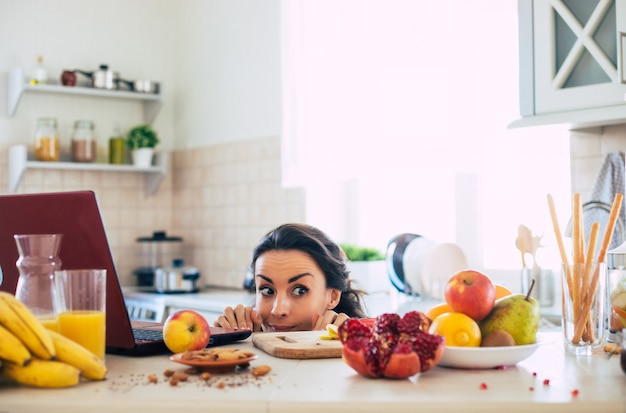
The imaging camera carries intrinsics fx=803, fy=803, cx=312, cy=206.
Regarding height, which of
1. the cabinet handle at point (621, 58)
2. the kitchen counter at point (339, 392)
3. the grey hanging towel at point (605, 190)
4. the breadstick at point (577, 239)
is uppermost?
the cabinet handle at point (621, 58)

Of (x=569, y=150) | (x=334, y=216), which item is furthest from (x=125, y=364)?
(x=334, y=216)

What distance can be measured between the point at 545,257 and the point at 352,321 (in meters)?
2.07

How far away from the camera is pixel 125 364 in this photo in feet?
4.96

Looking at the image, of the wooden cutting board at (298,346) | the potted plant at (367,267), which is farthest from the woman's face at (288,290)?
the potted plant at (367,267)

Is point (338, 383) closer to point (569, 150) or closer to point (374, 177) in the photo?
point (569, 150)

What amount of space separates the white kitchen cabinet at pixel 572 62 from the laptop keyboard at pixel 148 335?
1.58 meters

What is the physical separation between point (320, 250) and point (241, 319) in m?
0.27

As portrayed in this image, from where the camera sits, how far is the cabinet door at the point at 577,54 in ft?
8.60

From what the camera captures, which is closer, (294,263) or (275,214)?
(294,263)

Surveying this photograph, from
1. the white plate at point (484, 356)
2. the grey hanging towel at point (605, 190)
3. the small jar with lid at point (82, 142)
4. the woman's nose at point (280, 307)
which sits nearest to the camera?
the white plate at point (484, 356)

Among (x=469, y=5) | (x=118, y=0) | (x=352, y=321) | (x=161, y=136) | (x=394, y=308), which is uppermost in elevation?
(x=118, y=0)

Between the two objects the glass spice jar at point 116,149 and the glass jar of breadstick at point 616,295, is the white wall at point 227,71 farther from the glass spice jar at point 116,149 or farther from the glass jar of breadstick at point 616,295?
the glass jar of breadstick at point 616,295

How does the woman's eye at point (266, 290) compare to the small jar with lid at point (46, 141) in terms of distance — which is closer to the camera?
the woman's eye at point (266, 290)

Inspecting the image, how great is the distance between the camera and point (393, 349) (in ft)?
4.29
